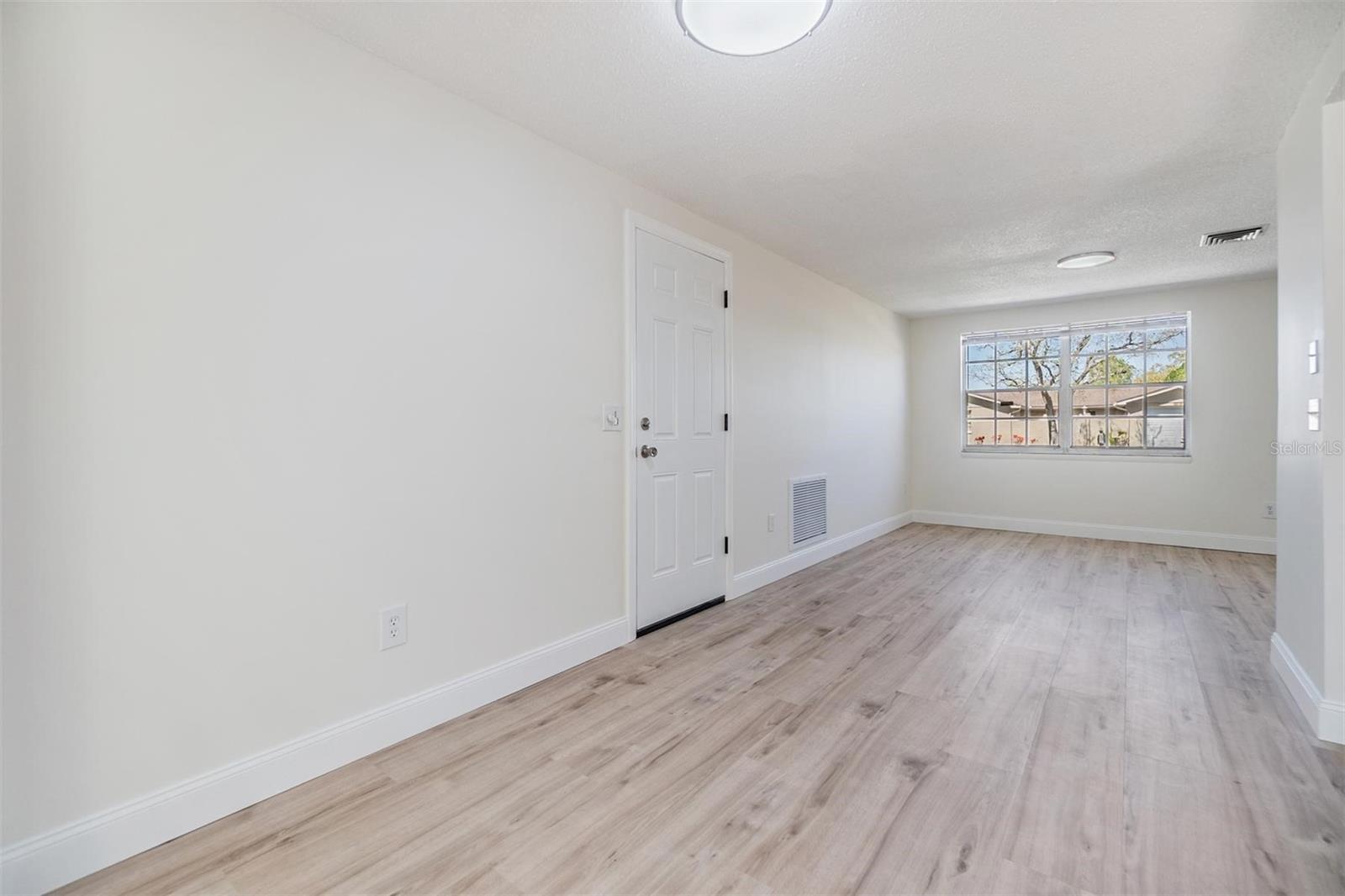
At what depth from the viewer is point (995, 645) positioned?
2945mm

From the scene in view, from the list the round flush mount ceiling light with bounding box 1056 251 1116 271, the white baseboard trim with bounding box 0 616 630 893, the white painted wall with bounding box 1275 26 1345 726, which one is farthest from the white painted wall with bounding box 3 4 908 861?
the round flush mount ceiling light with bounding box 1056 251 1116 271

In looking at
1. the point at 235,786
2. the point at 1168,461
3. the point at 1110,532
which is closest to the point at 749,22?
the point at 235,786

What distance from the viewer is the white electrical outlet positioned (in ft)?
6.66

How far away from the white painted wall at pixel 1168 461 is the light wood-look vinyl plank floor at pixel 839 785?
8.95 ft

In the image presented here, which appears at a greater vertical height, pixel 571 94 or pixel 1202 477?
pixel 571 94

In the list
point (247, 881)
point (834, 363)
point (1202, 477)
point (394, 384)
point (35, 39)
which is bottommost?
point (247, 881)

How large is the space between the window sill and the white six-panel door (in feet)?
13.2

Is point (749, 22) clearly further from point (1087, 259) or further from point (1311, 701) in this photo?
point (1087, 259)

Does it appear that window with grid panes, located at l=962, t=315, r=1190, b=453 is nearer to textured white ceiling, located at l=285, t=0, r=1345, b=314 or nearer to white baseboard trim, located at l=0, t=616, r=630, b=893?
textured white ceiling, located at l=285, t=0, r=1345, b=314

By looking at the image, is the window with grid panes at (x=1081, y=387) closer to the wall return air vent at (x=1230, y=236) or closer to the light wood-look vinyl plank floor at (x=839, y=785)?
the wall return air vent at (x=1230, y=236)

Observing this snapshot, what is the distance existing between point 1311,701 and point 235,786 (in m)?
3.59

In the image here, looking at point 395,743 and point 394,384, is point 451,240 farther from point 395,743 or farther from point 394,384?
point 395,743

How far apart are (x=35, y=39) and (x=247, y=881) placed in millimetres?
2083

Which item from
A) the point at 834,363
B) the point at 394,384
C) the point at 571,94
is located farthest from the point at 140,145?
the point at 834,363
